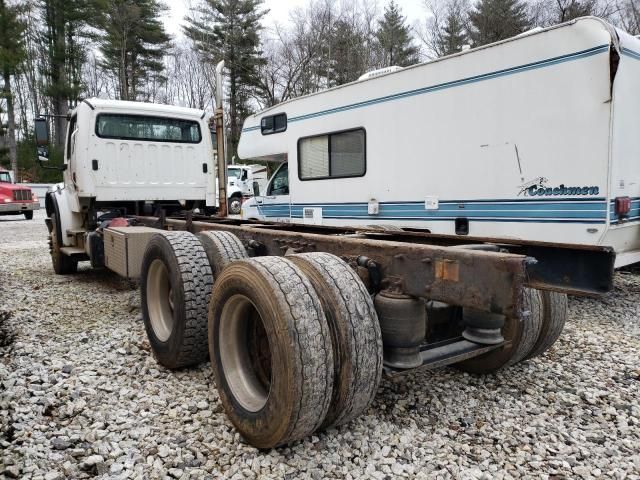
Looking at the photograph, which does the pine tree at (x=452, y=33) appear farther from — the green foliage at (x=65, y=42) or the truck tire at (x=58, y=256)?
the truck tire at (x=58, y=256)

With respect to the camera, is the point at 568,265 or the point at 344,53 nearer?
the point at 568,265

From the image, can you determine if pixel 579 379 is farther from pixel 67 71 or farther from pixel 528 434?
pixel 67 71

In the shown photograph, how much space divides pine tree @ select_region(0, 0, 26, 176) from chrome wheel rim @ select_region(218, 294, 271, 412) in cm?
3304

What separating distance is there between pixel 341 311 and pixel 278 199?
5.99 m

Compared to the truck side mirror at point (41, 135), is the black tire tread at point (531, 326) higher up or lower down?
lower down

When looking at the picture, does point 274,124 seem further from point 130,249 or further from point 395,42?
point 395,42

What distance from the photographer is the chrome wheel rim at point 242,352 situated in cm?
263

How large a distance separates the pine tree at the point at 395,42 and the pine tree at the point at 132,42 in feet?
52.0

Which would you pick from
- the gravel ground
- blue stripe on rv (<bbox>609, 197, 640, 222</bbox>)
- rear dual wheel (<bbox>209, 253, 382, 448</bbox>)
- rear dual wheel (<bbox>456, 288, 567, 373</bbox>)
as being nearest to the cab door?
the gravel ground

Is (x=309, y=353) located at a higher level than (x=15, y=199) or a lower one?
lower

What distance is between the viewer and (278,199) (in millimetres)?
8102

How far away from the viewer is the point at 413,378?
332cm

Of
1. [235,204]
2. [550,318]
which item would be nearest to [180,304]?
[550,318]

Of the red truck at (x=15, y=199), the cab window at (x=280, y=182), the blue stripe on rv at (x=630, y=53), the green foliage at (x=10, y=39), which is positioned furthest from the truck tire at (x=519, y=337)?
the green foliage at (x=10, y=39)
